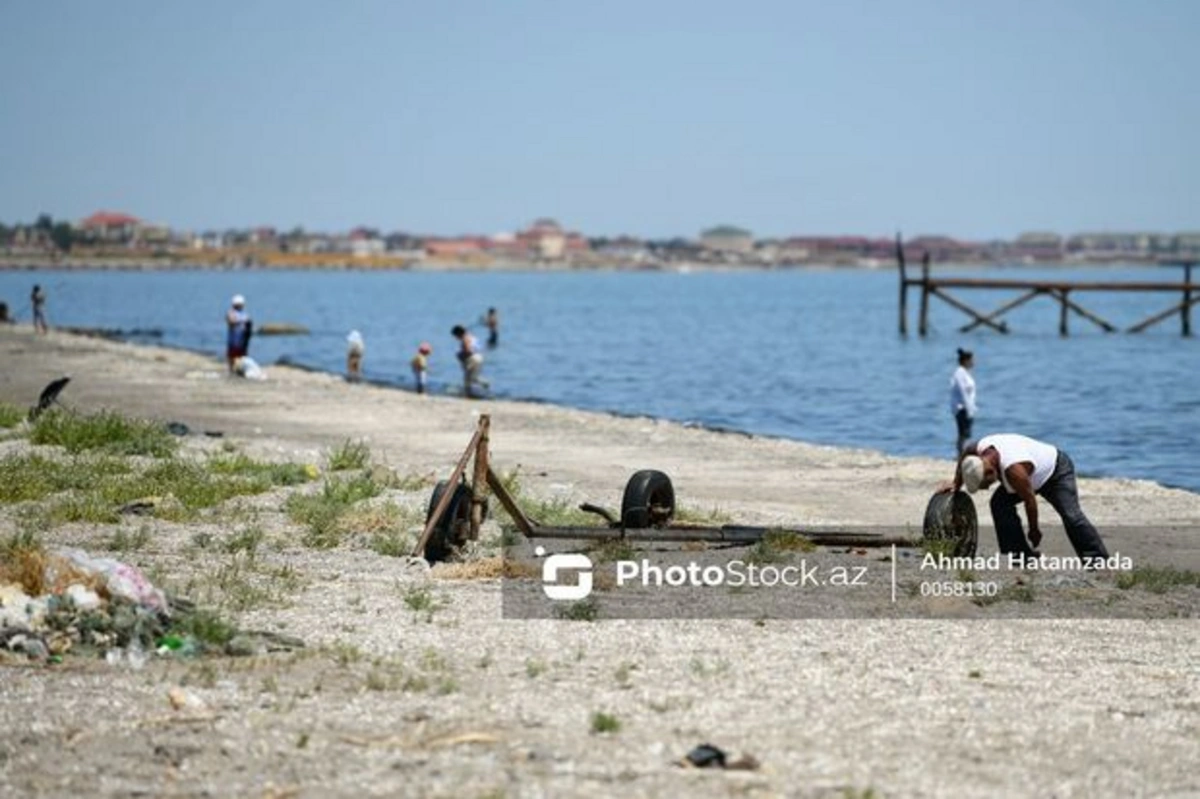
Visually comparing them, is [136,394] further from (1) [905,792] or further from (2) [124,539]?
(1) [905,792]

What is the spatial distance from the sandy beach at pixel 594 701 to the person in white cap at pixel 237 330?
2079 centimetres

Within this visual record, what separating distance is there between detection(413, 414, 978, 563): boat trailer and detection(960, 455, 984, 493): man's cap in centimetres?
75

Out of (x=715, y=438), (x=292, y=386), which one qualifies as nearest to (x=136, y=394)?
(x=292, y=386)

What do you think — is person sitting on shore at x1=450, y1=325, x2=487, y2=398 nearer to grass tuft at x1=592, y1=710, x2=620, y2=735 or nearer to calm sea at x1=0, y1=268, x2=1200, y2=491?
calm sea at x1=0, y1=268, x2=1200, y2=491

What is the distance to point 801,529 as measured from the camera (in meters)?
14.9

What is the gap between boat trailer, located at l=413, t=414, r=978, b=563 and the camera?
1403cm

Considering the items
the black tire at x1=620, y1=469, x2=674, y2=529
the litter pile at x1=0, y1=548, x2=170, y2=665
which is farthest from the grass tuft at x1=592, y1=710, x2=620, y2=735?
the black tire at x1=620, y1=469, x2=674, y2=529

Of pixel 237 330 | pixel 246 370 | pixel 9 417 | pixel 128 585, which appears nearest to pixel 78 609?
pixel 128 585

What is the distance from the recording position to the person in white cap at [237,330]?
3628cm

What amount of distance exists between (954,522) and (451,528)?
3.81m

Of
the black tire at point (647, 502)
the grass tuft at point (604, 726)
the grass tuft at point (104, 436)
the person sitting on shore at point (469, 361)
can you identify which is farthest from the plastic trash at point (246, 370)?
the grass tuft at point (604, 726)

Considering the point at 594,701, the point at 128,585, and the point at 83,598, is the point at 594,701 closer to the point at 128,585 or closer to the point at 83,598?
the point at 128,585

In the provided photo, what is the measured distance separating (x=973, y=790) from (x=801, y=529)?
676 centimetres

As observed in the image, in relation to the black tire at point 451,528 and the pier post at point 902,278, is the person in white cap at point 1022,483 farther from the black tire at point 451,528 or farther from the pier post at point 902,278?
the pier post at point 902,278
